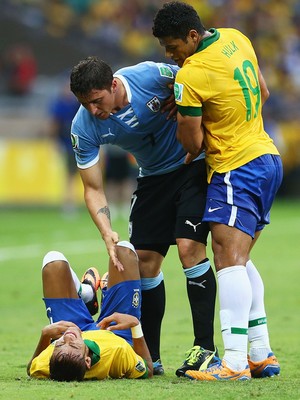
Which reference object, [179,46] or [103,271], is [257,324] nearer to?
[179,46]

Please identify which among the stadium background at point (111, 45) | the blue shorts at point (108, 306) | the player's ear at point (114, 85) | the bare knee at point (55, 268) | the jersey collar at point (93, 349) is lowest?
the jersey collar at point (93, 349)

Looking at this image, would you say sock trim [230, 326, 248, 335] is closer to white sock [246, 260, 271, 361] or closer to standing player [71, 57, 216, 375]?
standing player [71, 57, 216, 375]

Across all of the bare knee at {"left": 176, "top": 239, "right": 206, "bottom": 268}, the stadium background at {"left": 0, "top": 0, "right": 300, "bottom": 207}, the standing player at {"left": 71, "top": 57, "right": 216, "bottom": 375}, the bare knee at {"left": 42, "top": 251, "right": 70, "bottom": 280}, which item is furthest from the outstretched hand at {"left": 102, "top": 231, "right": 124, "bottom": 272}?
the stadium background at {"left": 0, "top": 0, "right": 300, "bottom": 207}

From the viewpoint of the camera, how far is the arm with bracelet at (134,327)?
256 inches

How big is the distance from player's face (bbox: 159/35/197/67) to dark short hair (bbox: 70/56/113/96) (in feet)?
1.38

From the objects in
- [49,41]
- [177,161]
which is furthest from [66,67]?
[177,161]

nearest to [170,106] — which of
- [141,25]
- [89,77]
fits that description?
[89,77]

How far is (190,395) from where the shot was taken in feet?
18.5

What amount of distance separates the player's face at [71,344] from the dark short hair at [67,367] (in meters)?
0.03

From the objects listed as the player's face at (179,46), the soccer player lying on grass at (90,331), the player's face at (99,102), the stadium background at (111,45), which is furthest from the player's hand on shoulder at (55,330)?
the stadium background at (111,45)

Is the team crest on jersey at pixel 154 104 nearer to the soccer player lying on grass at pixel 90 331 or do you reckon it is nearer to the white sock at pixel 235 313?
the soccer player lying on grass at pixel 90 331

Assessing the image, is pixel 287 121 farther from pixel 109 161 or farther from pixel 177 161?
pixel 177 161

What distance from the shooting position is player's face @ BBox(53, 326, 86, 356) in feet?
19.7

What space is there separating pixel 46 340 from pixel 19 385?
43 centimetres
